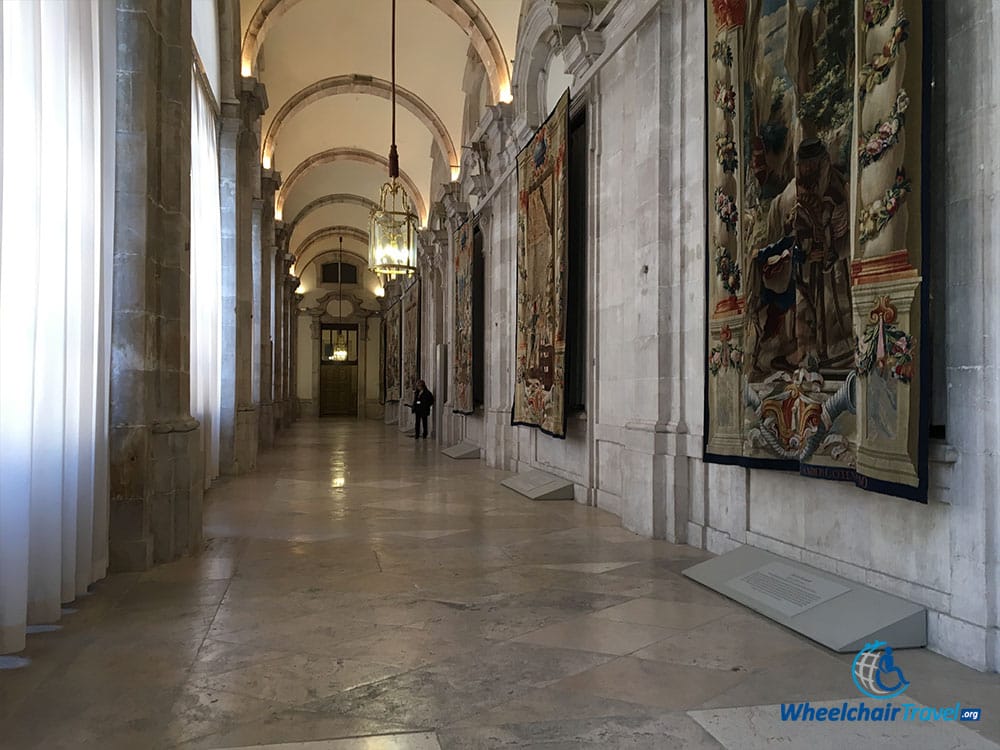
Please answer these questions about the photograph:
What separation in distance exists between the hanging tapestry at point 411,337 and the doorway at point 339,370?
12.2 meters

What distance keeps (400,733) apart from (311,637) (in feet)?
4.33

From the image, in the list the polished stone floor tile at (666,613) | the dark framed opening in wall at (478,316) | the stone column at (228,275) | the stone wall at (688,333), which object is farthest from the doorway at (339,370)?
the polished stone floor tile at (666,613)

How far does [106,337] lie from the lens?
5.36m

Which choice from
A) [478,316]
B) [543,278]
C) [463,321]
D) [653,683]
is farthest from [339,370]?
[653,683]

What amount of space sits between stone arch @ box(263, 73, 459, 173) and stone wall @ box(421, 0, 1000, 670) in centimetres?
563

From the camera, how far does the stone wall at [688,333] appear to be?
380cm

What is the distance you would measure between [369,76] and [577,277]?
37.6 ft

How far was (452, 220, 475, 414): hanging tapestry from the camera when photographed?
1540 cm

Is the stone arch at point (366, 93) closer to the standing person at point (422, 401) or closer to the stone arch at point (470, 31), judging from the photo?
the stone arch at point (470, 31)

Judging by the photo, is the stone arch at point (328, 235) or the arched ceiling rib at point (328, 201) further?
the stone arch at point (328, 235)

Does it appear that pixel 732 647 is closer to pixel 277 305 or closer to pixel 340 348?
pixel 277 305

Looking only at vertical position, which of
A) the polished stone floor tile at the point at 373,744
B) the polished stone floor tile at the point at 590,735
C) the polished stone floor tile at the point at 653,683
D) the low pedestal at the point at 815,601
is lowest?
the polished stone floor tile at the point at 653,683

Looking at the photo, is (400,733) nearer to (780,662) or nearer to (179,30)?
(780,662)

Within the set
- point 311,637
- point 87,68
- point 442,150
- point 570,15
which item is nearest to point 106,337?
point 87,68
